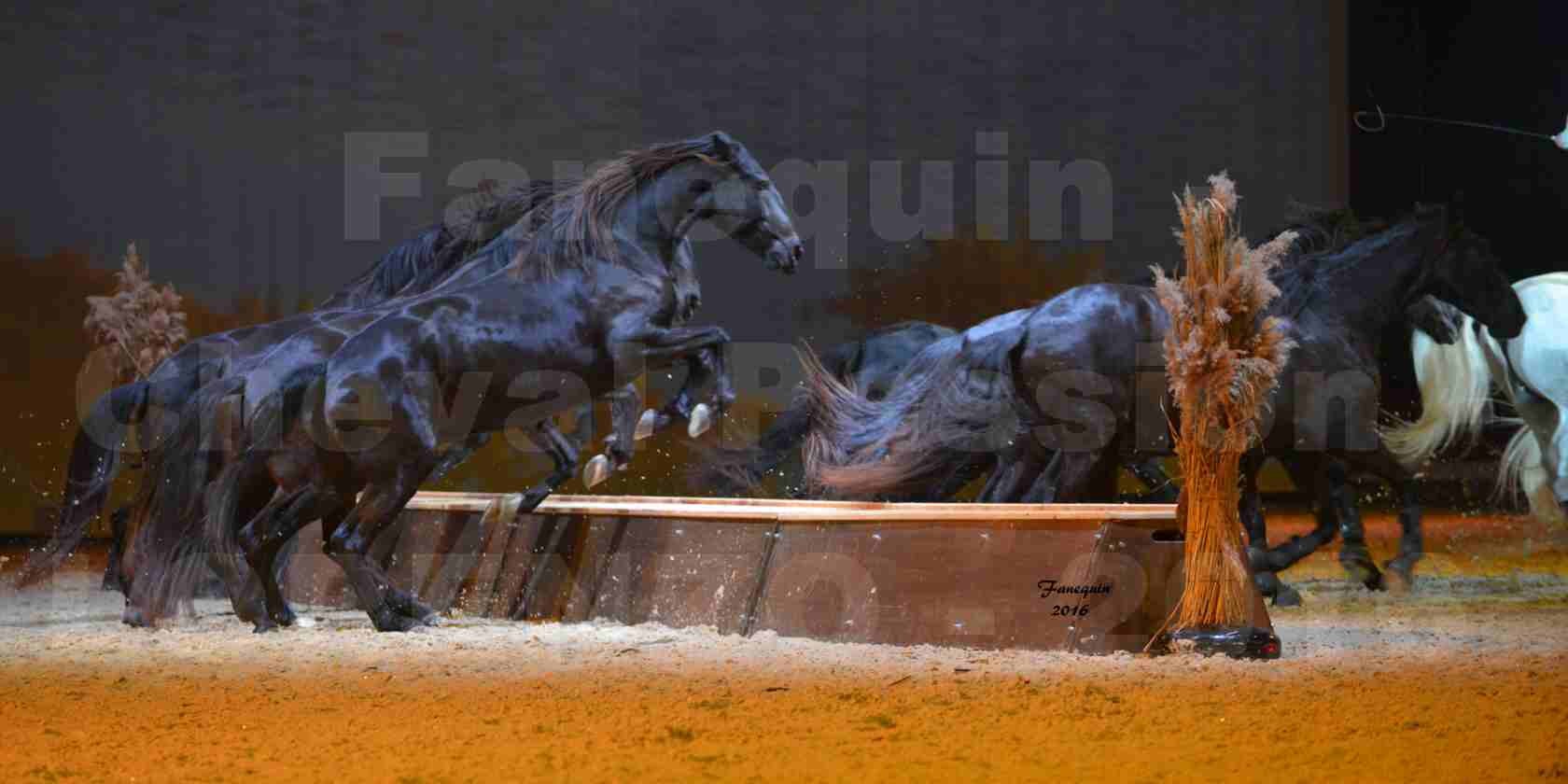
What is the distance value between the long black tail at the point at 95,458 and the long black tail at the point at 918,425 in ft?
9.57

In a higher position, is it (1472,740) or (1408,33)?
(1408,33)

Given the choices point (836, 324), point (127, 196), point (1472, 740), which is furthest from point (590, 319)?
point (127, 196)

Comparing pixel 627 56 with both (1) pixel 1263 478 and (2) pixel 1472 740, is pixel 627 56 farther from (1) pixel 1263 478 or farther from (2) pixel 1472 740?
(2) pixel 1472 740

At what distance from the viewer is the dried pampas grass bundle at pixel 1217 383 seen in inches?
181

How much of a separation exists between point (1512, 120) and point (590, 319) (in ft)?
20.2

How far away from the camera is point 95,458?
667 cm

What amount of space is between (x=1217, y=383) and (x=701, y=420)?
6.50 ft

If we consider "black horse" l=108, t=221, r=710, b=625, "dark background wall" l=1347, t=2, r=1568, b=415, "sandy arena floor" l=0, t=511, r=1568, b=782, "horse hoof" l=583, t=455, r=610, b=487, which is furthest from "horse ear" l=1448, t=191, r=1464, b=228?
"horse hoof" l=583, t=455, r=610, b=487

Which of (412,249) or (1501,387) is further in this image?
(1501,387)

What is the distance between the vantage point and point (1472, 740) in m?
3.41

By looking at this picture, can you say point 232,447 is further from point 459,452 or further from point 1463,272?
point 1463,272

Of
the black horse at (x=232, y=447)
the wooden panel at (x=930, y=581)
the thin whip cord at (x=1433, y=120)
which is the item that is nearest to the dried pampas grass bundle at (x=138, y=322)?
the black horse at (x=232, y=447)

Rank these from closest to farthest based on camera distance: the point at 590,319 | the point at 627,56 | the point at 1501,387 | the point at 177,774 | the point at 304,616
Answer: the point at 177,774, the point at 590,319, the point at 304,616, the point at 1501,387, the point at 627,56

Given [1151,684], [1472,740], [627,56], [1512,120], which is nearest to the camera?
[1472,740]
